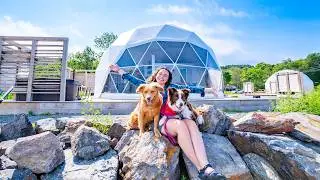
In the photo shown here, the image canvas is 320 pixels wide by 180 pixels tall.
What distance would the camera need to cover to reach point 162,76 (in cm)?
423

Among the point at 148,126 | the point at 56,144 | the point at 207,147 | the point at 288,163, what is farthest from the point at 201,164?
the point at 56,144

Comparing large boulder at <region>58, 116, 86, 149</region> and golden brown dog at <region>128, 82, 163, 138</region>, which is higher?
golden brown dog at <region>128, 82, 163, 138</region>

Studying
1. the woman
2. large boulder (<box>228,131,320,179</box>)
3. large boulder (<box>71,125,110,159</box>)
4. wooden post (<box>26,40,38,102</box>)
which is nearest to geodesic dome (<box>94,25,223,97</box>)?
wooden post (<box>26,40,38,102</box>)

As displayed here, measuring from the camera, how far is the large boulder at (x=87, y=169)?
3.14 meters

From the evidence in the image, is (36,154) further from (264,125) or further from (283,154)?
(264,125)

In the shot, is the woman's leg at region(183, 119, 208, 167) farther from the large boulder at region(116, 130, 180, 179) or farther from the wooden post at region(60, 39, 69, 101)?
the wooden post at region(60, 39, 69, 101)

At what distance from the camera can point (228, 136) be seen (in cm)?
407

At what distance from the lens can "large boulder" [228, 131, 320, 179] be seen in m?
3.33

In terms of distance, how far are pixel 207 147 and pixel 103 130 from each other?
6.07ft

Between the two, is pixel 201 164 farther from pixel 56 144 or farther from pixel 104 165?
pixel 56 144

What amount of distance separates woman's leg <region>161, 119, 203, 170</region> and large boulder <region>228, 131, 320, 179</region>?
1.10 meters

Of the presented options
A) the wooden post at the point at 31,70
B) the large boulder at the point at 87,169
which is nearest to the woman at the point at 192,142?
the large boulder at the point at 87,169

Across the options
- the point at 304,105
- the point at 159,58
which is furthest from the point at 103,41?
the point at 304,105

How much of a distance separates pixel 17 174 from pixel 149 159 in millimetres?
1636
